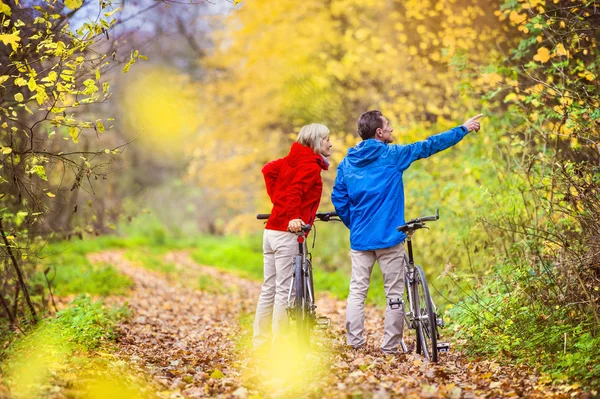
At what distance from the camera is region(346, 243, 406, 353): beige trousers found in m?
5.93

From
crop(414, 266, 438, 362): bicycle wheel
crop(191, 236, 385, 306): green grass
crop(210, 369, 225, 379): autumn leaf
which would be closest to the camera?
crop(210, 369, 225, 379): autumn leaf

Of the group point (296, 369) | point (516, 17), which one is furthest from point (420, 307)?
point (516, 17)

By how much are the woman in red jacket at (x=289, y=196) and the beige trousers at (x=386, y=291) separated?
60cm

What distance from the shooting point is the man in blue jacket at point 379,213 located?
5.89 m

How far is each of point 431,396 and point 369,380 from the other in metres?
0.59

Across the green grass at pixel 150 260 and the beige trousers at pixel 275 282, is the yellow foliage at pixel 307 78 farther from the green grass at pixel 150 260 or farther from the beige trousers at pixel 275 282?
the beige trousers at pixel 275 282

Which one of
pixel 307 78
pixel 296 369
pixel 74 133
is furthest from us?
pixel 307 78

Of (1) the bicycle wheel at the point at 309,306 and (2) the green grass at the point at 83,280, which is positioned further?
(2) the green grass at the point at 83,280

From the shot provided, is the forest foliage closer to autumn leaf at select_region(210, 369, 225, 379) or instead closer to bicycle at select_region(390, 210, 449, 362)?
bicycle at select_region(390, 210, 449, 362)

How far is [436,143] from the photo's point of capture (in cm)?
571

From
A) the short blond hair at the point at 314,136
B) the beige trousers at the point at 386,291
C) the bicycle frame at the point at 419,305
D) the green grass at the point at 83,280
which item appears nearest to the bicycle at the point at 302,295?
the beige trousers at the point at 386,291

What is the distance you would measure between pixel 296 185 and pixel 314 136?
494mm

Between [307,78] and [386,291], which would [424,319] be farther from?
[307,78]

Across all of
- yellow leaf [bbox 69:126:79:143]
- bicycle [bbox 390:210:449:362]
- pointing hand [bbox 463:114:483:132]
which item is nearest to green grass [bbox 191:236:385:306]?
bicycle [bbox 390:210:449:362]
